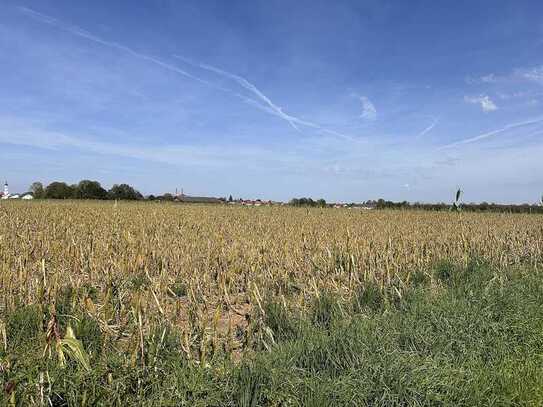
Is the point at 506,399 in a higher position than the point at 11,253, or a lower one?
lower

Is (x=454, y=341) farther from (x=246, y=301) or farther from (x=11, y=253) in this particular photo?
(x=11, y=253)

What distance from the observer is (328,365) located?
3.50m

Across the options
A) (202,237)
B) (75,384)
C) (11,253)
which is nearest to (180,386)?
(75,384)

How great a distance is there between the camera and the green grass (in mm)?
2896

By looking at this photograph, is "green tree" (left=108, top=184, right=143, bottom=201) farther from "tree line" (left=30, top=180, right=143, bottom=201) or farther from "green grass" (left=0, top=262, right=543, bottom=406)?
"green grass" (left=0, top=262, right=543, bottom=406)

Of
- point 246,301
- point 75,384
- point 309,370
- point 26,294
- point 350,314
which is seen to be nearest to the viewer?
point 75,384

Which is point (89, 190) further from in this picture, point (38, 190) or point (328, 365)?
point (328, 365)

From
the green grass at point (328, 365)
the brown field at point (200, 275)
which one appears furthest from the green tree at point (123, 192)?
the green grass at point (328, 365)

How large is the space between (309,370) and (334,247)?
5592 mm

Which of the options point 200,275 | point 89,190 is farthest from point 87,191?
point 200,275

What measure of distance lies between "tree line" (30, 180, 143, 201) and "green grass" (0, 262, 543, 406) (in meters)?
68.5

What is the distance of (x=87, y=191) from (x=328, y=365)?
243 feet

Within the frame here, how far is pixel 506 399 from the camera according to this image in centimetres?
313

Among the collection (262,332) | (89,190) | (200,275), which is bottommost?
(262,332)
